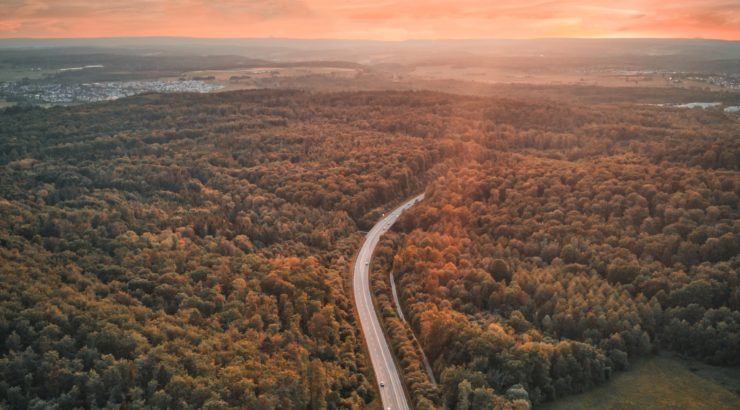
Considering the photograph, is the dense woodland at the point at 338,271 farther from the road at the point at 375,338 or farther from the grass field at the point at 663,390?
the grass field at the point at 663,390

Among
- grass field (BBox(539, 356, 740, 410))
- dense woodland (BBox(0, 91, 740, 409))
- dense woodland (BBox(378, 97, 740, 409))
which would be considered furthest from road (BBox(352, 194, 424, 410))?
grass field (BBox(539, 356, 740, 410))

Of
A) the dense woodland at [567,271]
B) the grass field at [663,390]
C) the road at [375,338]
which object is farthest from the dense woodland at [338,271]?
the grass field at [663,390]

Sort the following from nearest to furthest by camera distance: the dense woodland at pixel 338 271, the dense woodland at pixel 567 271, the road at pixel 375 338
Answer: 1. the dense woodland at pixel 338 271
2. the road at pixel 375 338
3. the dense woodland at pixel 567 271

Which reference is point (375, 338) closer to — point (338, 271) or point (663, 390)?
point (338, 271)

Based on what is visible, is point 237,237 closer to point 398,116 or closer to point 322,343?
point 322,343

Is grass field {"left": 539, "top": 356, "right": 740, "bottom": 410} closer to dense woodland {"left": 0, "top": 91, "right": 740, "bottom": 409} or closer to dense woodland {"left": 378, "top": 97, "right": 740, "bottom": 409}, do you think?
dense woodland {"left": 378, "top": 97, "right": 740, "bottom": 409}

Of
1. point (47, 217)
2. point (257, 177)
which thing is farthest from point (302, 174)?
point (47, 217)
